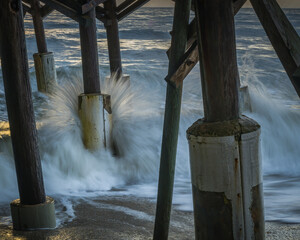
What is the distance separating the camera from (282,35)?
2514 millimetres

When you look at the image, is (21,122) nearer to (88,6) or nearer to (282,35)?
(282,35)

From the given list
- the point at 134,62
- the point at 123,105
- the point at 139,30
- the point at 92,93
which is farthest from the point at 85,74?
the point at 139,30

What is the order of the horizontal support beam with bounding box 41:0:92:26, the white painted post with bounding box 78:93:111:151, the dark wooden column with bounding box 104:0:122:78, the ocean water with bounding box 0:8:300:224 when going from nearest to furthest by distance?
the ocean water with bounding box 0:8:300:224 → the horizontal support beam with bounding box 41:0:92:26 → the white painted post with bounding box 78:93:111:151 → the dark wooden column with bounding box 104:0:122:78

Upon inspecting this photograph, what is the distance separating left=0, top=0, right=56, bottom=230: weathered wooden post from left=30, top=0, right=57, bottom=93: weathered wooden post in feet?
22.6

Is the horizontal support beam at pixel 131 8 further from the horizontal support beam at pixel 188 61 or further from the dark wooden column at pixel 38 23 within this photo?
the horizontal support beam at pixel 188 61

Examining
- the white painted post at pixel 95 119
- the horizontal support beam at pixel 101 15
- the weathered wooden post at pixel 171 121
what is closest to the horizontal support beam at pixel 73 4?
the white painted post at pixel 95 119

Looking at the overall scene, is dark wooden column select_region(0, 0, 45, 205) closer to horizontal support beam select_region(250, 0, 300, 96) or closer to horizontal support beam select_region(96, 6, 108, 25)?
horizontal support beam select_region(250, 0, 300, 96)

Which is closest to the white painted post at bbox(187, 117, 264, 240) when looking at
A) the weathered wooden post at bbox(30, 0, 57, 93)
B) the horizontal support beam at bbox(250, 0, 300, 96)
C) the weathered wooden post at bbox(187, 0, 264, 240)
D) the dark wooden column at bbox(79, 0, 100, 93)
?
the weathered wooden post at bbox(187, 0, 264, 240)

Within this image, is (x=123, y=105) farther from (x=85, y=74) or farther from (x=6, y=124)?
(x=6, y=124)

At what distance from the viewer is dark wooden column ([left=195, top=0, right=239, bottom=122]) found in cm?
255

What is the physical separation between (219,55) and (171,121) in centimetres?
86

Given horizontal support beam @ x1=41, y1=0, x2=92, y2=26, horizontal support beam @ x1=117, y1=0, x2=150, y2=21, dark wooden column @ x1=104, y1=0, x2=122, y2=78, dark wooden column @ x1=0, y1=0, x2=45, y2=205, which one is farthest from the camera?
dark wooden column @ x1=104, y1=0, x2=122, y2=78

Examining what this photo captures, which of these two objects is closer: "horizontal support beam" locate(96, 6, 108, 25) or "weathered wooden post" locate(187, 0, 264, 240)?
"weathered wooden post" locate(187, 0, 264, 240)

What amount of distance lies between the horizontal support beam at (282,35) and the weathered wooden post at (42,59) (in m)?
8.53
